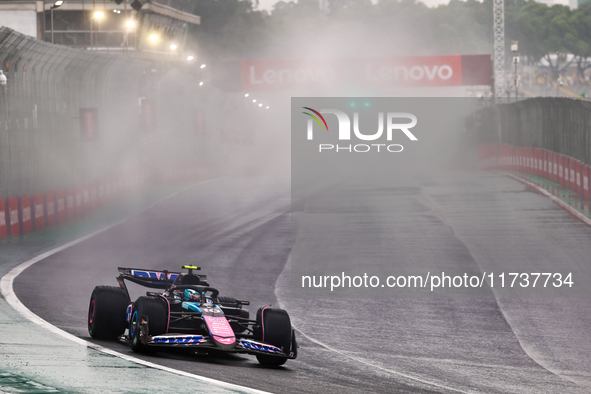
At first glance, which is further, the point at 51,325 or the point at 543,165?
the point at 543,165

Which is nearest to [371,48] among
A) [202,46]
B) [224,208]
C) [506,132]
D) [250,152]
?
[202,46]

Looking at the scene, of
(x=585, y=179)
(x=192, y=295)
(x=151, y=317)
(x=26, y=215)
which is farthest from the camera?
(x=585, y=179)

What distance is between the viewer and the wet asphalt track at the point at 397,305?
30.2 feet

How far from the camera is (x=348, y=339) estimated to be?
11391 mm

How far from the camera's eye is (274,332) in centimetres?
941

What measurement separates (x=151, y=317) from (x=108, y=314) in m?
1.08

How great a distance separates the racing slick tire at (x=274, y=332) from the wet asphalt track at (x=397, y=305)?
17 centimetres

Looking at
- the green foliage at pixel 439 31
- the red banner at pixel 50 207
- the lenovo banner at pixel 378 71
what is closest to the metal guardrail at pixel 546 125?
the lenovo banner at pixel 378 71

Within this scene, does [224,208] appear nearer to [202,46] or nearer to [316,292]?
[316,292]

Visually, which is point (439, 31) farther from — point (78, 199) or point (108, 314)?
point (108, 314)

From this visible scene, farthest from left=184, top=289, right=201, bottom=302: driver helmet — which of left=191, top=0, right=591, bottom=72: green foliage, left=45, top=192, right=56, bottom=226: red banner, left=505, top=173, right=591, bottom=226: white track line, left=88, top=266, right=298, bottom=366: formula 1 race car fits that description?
left=191, top=0, right=591, bottom=72: green foliage

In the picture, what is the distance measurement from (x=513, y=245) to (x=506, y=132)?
31252mm

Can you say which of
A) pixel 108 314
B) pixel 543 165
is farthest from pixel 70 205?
pixel 543 165

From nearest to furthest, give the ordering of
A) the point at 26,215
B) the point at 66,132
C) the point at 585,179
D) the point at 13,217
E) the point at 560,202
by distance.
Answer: the point at 13,217, the point at 26,215, the point at 560,202, the point at 585,179, the point at 66,132
